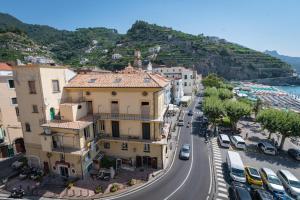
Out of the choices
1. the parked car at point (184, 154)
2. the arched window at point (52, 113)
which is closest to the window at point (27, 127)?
the arched window at point (52, 113)

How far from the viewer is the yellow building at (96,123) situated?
2770 cm

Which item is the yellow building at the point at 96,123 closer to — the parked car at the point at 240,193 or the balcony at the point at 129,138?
the balcony at the point at 129,138

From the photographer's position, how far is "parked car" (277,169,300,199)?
25.6m

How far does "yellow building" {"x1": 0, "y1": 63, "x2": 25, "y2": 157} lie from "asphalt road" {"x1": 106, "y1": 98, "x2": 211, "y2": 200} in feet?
94.4

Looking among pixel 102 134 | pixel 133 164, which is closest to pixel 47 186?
pixel 102 134

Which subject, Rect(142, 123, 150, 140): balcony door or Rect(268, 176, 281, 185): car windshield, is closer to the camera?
Rect(268, 176, 281, 185): car windshield

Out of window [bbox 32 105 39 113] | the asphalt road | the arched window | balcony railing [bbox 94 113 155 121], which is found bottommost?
the asphalt road

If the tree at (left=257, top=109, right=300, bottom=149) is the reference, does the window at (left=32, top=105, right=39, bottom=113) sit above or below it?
above

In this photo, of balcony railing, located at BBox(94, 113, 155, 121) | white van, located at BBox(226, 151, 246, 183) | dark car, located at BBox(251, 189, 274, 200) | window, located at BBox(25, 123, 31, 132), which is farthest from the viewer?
window, located at BBox(25, 123, 31, 132)

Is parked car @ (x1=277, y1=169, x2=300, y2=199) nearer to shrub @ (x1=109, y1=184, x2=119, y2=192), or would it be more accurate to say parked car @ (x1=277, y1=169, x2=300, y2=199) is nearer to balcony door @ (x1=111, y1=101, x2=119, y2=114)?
shrub @ (x1=109, y1=184, x2=119, y2=192)

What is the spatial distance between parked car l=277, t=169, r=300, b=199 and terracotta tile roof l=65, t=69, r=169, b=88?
980 inches

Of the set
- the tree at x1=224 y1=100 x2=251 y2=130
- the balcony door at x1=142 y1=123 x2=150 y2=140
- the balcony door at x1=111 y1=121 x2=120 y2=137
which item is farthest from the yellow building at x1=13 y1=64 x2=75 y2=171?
the tree at x1=224 y1=100 x2=251 y2=130

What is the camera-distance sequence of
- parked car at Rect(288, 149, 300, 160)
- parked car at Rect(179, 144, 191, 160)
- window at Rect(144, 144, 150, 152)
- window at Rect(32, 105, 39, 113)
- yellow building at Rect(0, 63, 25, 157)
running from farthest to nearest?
1. parked car at Rect(288, 149, 300, 160)
2. parked car at Rect(179, 144, 191, 160)
3. yellow building at Rect(0, 63, 25, 157)
4. window at Rect(144, 144, 150, 152)
5. window at Rect(32, 105, 39, 113)

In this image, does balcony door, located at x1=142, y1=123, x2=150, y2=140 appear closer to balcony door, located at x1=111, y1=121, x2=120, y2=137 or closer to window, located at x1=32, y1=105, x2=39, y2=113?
balcony door, located at x1=111, y1=121, x2=120, y2=137
